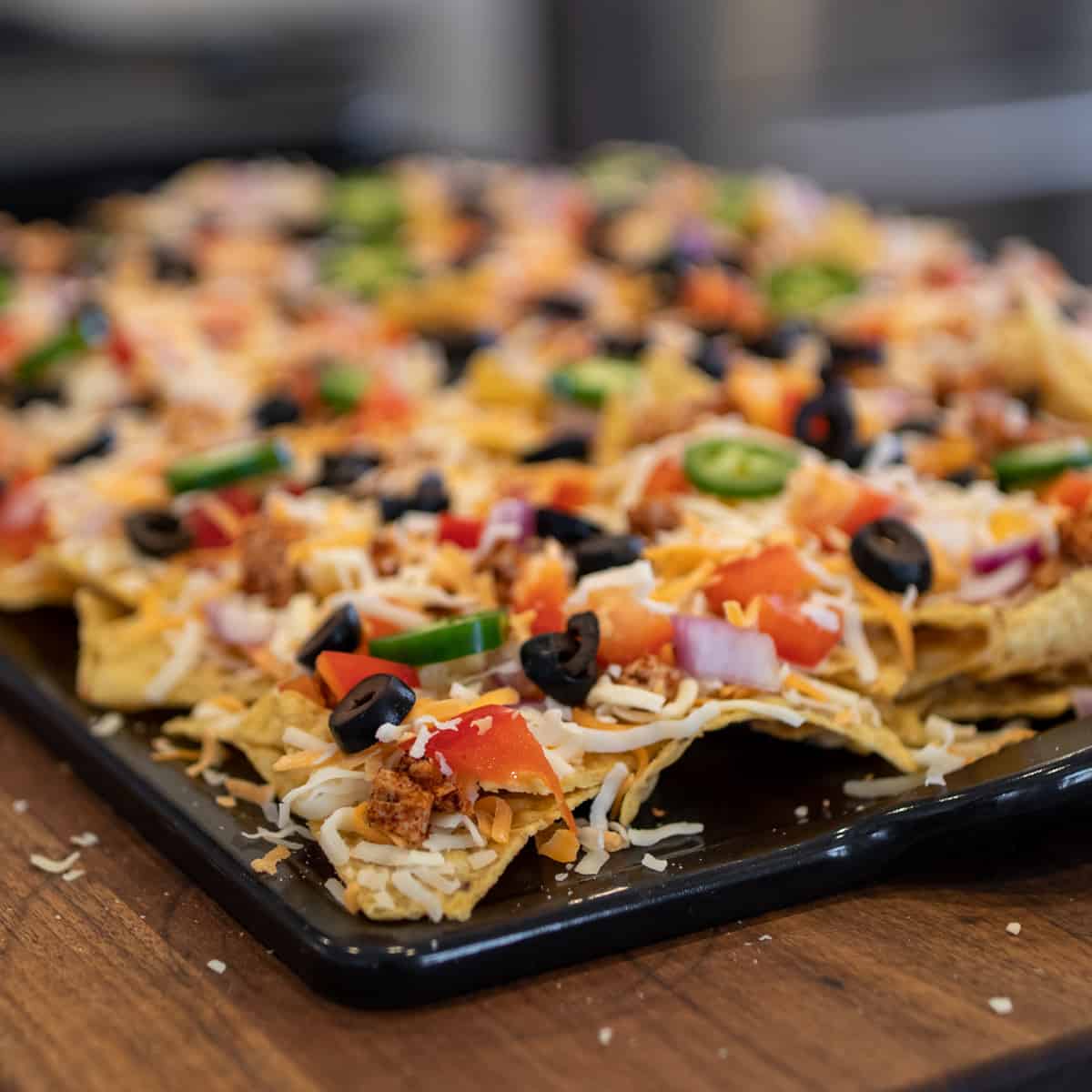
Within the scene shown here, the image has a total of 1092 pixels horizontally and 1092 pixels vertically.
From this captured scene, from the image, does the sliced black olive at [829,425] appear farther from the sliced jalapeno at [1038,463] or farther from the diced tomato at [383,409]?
the diced tomato at [383,409]

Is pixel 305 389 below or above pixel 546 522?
below

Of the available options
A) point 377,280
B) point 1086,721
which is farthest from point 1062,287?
point 1086,721

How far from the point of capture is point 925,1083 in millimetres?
1553

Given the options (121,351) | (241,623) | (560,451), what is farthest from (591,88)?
(241,623)

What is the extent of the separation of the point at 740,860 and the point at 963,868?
0.97ft

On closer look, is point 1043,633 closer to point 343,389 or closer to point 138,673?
point 138,673

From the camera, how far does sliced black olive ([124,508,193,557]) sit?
260 centimetres

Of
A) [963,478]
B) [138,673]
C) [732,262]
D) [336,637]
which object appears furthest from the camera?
[732,262]

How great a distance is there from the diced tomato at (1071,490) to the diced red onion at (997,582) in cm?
18

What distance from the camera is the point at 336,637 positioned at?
83.2 inches

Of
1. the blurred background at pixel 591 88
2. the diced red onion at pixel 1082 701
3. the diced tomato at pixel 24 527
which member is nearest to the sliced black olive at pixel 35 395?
the diced tomato at pixel 24 527

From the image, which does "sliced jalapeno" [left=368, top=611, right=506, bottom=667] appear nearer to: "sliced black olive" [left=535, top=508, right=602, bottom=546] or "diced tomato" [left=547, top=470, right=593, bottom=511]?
"sliced black olive" [left=535, top=508, right=602, bottom=546]

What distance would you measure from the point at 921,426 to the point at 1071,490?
45cm

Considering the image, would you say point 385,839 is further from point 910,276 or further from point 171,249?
point 171,249
